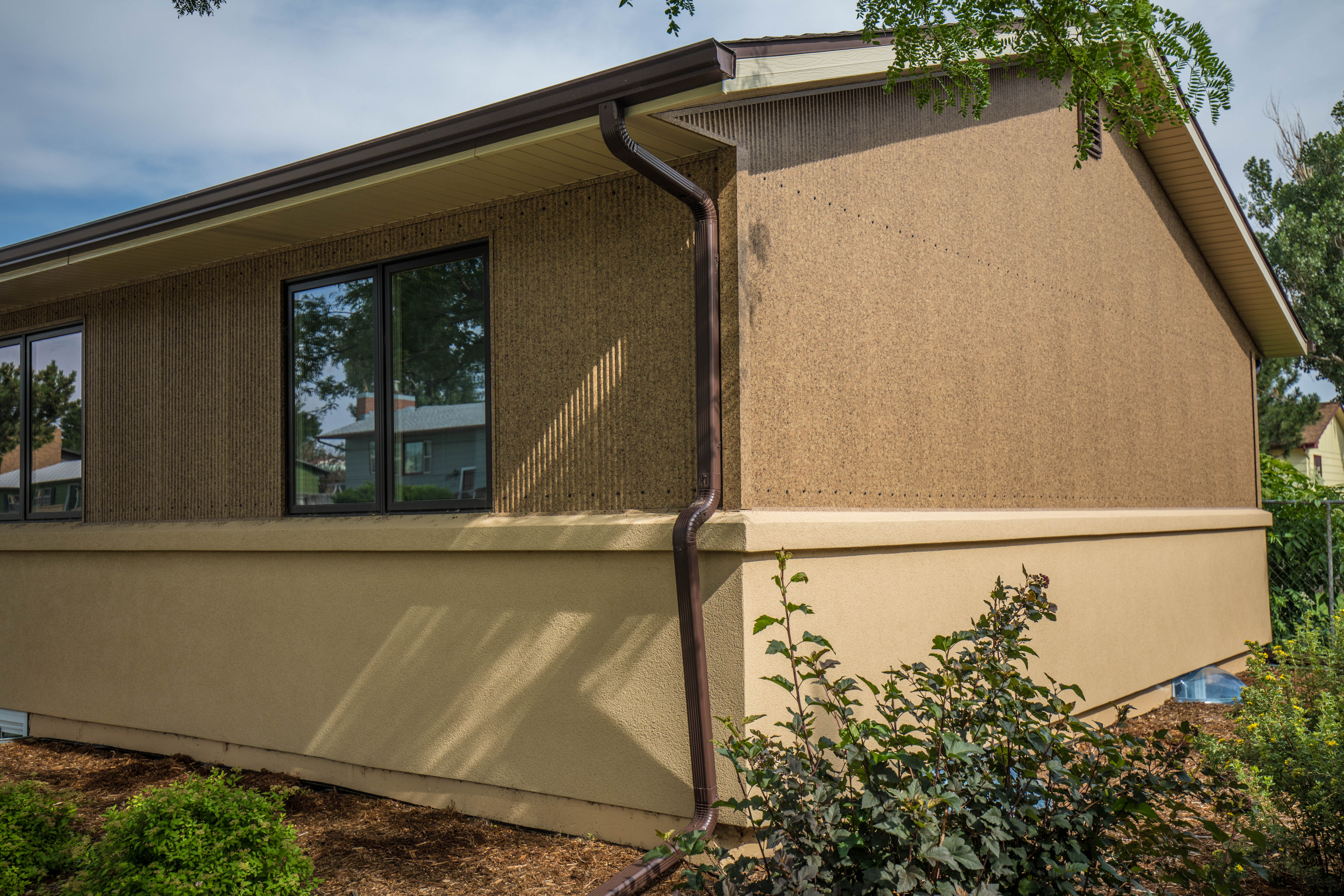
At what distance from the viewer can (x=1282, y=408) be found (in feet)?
78.7

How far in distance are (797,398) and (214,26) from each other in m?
8.33

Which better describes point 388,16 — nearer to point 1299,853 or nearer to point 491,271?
point 491,271

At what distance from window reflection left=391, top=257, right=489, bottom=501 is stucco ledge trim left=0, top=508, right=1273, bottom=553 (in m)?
0.25

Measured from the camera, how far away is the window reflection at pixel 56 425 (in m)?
7.27

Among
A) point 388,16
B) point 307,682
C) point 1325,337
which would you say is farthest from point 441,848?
point 1325,337

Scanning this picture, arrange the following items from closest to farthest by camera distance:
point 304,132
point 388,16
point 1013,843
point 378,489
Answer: point 1013,843 < point 378,489 < point 388,16 < point 304,132

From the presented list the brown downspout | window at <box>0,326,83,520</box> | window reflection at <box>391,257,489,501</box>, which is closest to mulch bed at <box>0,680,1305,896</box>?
the brown downspout

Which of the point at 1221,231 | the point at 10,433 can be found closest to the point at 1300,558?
the point at 1221,231

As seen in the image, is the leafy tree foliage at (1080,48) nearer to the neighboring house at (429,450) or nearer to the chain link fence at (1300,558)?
the neighboring house at (429,450)

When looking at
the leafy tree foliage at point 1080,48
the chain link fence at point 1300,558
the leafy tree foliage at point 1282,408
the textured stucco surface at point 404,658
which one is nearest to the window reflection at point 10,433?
the textured stucco surface at point 404,658

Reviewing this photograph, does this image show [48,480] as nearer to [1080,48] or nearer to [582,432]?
[582,432]

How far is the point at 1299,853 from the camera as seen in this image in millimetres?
3797

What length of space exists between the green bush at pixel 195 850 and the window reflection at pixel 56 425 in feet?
15.2

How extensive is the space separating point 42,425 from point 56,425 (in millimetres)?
231
